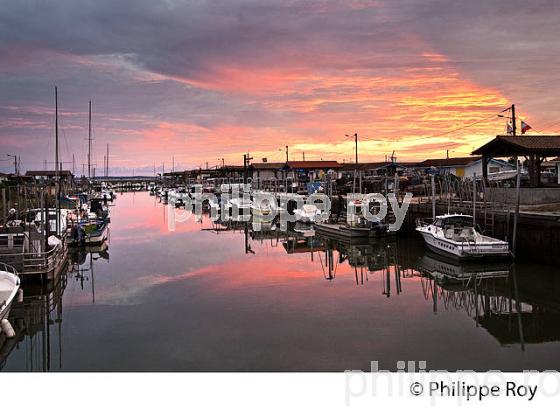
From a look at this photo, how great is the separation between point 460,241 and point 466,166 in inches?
974

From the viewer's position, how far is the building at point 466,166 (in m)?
31.5

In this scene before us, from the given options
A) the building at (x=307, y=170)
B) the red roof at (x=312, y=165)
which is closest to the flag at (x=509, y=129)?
the building at (x=307, y=170)

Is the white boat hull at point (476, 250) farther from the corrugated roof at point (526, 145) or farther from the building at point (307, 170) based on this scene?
the building at point (307, 170)

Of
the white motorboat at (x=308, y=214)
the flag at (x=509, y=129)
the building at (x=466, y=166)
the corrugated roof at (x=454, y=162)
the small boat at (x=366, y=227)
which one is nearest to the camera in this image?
the small boat at (x=366, y=227)

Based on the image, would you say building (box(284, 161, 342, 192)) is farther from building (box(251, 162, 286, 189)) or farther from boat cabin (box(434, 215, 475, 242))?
boat cabin (box(434, 215, 475, 242))

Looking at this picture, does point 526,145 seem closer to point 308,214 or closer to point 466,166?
point 308,214

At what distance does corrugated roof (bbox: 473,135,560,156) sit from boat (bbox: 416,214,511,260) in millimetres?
3643

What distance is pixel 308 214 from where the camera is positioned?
→ 90.1 feet

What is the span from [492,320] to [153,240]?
54.3 ft

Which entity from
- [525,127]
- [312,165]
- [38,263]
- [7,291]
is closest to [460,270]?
[525,127]

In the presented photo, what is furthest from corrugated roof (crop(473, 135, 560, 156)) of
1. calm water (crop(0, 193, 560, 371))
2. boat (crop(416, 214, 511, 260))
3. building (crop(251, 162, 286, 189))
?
building (crop(251, 162, 286, 189))

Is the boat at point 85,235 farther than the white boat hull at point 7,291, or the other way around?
the boat at point 85,235

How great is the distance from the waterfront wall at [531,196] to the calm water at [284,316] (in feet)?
13.6
